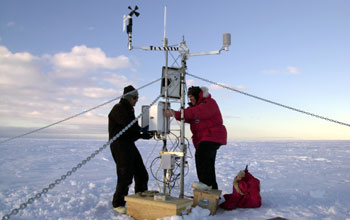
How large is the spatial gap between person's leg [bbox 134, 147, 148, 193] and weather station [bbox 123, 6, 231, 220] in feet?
0.61

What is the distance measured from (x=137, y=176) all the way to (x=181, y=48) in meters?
2.00

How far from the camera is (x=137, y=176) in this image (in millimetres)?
4145

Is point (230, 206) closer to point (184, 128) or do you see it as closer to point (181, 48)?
point (184, 128)

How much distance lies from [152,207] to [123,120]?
3.77 ft

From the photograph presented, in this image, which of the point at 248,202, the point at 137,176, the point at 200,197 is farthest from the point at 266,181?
the point at 137,176

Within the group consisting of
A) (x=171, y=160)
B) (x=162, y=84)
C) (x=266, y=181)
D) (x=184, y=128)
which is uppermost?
(x=162, y=84)

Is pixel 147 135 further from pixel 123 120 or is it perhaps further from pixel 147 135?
A: pixel 123 120

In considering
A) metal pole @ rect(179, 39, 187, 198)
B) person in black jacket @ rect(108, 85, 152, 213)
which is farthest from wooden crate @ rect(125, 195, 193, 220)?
metal pole @ rect(179, 39, 187, 198)

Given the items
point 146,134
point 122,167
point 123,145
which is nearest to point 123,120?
point 123,145

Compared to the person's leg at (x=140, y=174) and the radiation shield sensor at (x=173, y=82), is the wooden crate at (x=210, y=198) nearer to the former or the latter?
the person's leg at (x=140, y=174)

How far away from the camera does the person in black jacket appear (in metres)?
3.87

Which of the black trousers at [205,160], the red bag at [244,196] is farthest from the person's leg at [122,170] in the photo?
the red bag at [244,196]

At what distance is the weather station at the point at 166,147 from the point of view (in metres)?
3.50

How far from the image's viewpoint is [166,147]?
432cm
